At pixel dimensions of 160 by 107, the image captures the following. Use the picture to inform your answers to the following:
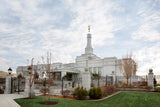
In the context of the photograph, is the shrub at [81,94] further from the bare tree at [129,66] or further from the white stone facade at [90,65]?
the white stone facade at [90,65]

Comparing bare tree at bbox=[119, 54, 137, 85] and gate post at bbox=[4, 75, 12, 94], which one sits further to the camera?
bare tree at bbox=[119, 54, 137, 85]

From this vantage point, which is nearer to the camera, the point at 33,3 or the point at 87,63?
the point at 33,3

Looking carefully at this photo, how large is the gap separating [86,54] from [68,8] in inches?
1438

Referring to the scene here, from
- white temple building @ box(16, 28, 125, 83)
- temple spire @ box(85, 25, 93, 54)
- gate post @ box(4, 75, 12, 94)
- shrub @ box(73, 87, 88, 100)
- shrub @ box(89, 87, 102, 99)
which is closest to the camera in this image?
shrub @ box(73, 87, 88, 100)

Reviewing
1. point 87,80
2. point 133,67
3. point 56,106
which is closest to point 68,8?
point 87,80

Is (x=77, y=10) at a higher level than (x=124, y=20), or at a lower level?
higher

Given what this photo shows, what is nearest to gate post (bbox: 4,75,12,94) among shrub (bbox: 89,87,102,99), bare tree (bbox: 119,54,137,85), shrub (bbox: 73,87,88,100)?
shrub (bbox: 73,87,88,100)

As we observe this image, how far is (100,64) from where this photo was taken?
1740 inches

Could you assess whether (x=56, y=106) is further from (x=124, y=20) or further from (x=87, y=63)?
(x=87, y=63)

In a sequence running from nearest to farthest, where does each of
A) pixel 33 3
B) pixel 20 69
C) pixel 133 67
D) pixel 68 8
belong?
pixel 33 3 < pixel 68 8 < pixel 133 67 < pixel 20 69

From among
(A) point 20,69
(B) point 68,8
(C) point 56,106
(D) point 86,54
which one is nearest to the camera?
(C) point 56,106

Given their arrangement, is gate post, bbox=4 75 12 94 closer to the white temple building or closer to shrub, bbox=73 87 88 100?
shrub, bbox=73 87 88 100

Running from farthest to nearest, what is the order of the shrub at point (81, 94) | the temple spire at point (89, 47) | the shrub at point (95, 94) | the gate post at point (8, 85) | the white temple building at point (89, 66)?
the temple spire at point (89, 47)
the white temple building at point (89, 66)
the gate post at point (8, 85)
the shrub at point (95, 94)
the shrub at point (81, 94)

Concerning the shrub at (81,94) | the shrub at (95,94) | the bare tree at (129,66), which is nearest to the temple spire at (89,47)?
the bare tree at (129,66)
